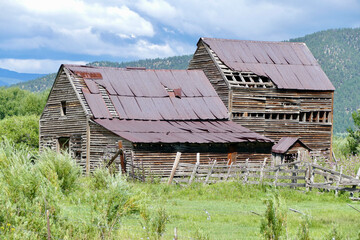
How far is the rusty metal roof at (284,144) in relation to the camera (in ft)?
131

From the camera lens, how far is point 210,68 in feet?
141

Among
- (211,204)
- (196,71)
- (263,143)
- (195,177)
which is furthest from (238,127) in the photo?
(211,204)

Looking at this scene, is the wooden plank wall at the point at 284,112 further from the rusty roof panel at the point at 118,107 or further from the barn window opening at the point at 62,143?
the barn window opening at the point at 62,143

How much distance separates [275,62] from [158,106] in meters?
10.2

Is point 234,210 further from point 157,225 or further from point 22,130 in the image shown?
point 22,130

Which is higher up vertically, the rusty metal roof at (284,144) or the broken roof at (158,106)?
the broken roof at (158,106)

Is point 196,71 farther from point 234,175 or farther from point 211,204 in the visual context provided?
point 211,204

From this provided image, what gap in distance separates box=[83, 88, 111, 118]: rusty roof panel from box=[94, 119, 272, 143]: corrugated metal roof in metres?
0.50

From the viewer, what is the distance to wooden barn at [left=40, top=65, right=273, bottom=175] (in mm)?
33656

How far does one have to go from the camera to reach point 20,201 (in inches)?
550

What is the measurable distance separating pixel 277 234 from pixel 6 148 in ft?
35.6

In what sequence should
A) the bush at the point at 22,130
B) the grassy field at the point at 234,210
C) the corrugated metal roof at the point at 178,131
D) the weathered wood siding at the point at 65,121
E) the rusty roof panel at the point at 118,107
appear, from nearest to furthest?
1. the grassy field at the point at 234,210
2. the corrugated metal roof at the point at 178,131
3. the rusty roof panel at the point at 118,107
4. the weathered wood siding at the point at 65,121
5. the bush at the point at 22,130

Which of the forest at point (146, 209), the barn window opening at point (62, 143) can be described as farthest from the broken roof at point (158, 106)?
the forest at point (146, 209)

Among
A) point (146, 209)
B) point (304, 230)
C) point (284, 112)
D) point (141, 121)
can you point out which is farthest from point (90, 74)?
point (304, 230)
